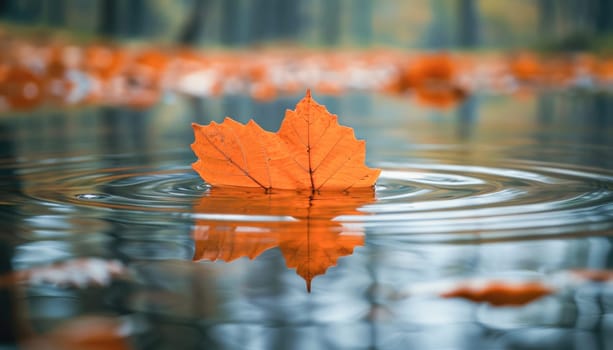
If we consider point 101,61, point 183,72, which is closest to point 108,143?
point 101,61

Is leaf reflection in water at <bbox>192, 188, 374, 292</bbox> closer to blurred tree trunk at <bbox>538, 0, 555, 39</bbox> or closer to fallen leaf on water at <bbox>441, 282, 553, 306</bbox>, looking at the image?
fallen leaf on water at <bbox>441, 282, 553, 306</bbox>

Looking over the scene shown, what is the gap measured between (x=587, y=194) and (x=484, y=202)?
12.9 inches

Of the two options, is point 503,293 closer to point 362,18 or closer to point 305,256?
point 305,256

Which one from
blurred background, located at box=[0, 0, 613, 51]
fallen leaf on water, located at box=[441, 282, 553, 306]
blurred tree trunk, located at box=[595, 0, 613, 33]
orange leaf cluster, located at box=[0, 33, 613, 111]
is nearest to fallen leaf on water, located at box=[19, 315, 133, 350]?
fallen leaf on water, located at box=[441, 282, 553, 306]

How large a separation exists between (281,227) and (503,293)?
585mm

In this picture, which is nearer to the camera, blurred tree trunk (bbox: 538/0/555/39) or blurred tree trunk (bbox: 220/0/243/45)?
blurred tree trunk (bbox: 220/0/243/45)

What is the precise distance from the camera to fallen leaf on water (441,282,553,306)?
3.84ft

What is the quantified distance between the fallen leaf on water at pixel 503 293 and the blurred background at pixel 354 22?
1635cm

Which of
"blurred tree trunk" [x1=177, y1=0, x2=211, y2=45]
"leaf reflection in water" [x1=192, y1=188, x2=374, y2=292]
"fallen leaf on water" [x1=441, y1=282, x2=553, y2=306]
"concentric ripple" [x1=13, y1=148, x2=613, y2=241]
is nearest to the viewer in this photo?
"fallen leaf on water" [x1=441, y1=282, x2=553, y2=306]

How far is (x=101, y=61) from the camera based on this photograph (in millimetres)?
10594

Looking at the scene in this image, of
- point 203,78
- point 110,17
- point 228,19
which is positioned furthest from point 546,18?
point 203,78

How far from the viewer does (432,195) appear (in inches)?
82.7

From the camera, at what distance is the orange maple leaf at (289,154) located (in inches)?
75.2

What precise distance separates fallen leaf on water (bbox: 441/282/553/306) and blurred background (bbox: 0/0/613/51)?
16355 mm
